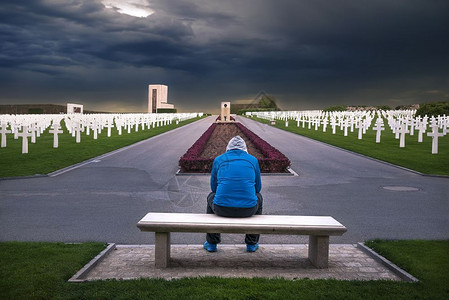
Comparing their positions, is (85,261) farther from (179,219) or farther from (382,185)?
(382,185)

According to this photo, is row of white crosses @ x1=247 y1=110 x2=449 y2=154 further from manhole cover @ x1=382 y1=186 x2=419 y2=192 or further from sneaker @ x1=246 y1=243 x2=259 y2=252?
sneaker @ x1=246 y1=243 x2=259 y2=252

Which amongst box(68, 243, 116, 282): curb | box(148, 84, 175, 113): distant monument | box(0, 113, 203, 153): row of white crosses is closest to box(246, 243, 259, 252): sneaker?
box(68, 243, 116, 282): curb

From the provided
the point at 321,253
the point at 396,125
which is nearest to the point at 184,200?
the point at 321,253

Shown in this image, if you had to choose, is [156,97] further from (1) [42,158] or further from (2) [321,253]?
(2) [321,253]

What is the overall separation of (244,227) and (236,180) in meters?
0.69

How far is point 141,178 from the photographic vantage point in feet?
41.8

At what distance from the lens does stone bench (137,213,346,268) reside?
5.16 metres

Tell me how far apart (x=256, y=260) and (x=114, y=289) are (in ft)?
6.55

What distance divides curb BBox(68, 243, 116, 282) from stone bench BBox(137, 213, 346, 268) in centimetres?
76

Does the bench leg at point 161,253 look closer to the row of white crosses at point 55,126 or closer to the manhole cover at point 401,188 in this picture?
the manhole cover at point 401,188

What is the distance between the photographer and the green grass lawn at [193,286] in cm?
429

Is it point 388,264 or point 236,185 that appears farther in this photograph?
point 236,185

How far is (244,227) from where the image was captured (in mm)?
5156

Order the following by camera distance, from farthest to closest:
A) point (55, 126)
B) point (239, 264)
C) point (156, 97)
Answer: point (156, 97) < point (55, 126) < point (239, 264)
